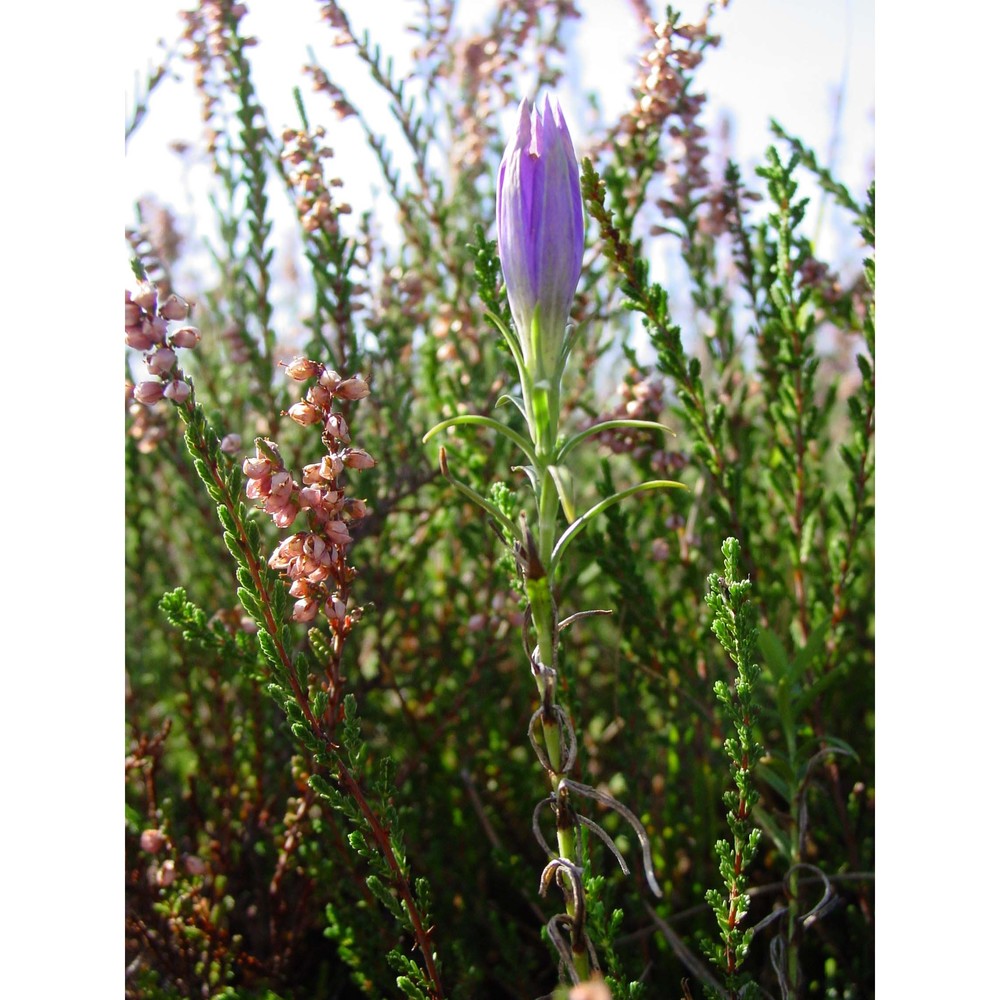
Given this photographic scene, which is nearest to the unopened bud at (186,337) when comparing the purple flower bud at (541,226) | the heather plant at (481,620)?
the heather plant at (481,620)

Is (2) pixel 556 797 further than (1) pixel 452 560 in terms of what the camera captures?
No

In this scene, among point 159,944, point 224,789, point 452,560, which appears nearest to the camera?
point 159,944

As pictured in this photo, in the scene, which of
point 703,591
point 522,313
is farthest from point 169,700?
point 522,313

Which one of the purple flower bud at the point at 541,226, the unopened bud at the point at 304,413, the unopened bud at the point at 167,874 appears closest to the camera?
the purple flower bud at the point at 541,226

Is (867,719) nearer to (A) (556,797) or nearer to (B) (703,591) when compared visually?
(B) (703,591)

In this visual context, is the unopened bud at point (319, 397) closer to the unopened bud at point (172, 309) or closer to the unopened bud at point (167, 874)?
the unopened bud at point (172, 309)

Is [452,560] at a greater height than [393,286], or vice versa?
[393,286]

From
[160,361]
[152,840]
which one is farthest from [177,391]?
[152,840]

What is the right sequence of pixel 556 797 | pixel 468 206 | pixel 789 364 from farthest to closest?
pixel 468 206, pixel 789 364, pixel 556 797
